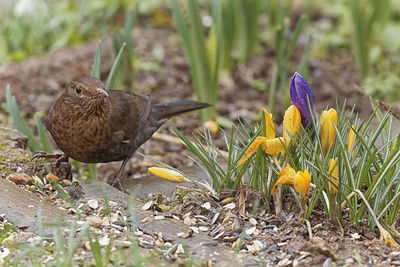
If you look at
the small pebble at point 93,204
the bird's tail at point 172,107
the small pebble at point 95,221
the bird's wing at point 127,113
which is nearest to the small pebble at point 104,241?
the small pebble at point 95,221

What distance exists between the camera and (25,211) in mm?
3492

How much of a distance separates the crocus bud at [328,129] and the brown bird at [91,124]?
4.54 feet

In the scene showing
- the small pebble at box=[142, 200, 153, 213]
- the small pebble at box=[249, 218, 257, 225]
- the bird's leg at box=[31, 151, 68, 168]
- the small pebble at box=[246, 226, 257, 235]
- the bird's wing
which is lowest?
the small pebble at box=[246, 226, 257, 235]

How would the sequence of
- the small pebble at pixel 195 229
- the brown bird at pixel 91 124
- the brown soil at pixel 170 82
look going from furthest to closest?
the brown soil at pixel 170 82, the brown bird at pixel 91 124, the small pebble at pixel 195 229

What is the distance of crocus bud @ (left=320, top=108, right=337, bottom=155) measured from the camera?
3242 millimetres

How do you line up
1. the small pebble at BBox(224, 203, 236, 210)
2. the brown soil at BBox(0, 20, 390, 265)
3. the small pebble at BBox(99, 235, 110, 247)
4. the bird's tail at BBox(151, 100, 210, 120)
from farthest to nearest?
the brown soil at BBox(0, 20, 390, 265), the bird's tail at BBox(151, 100, 210, 120), the small pebble at BBox(224, 203, 236, 210), the small pebble at BBox(99, 235, 110, 247)

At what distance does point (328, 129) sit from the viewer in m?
3.26

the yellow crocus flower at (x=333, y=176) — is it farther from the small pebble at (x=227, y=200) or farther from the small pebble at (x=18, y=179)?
the small pebble at (x=18, y=179)

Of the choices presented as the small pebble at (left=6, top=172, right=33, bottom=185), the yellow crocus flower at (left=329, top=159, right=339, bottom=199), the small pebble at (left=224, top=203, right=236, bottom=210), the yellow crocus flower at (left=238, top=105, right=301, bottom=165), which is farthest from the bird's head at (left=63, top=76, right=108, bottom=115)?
the yellow crocus flower at (left=329, top=159, right=339, bottom=199)

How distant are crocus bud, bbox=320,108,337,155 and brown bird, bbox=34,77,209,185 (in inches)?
54.5

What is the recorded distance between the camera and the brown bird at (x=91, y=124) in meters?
4.16

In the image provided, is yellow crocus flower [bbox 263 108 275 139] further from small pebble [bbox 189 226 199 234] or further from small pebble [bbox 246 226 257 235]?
small pebble [bbox 189 226 199 234]

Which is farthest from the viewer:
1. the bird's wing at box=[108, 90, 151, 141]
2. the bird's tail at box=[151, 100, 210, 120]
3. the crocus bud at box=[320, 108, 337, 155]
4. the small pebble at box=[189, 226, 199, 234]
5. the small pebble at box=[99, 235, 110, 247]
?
the bird's tail at box=[151, 100, 210, 120]

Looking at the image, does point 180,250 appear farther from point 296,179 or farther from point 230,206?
point 296,179
